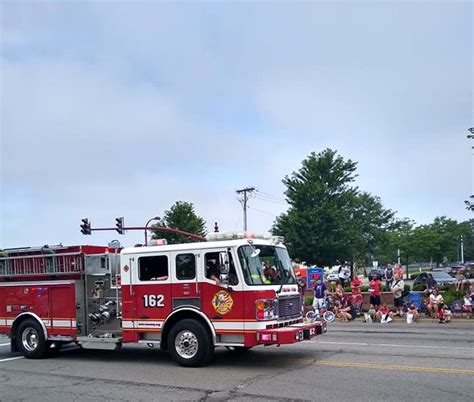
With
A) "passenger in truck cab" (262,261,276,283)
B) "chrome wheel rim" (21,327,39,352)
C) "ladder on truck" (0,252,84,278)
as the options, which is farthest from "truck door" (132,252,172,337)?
"chrome wheel rim" (21,327,39,352)

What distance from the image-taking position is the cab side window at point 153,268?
1098 centimetres

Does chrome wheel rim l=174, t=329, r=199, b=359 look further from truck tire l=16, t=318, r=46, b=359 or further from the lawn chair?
the lawn chair

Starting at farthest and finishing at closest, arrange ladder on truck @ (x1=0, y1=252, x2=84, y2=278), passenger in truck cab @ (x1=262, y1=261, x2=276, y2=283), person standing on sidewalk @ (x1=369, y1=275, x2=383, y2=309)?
person standing on sidewalk @ (x1=369, y1=275, x2=383, y2=309) < ladder on truck @ (x1=0, y1=252, x2=84, y2=278) < passenger in truck cab @ (x1=262, y1=261, x2=276, y2=283)

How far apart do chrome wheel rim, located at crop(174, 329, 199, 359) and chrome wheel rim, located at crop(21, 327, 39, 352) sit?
13.0 ft

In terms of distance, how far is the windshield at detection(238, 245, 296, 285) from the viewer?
401 inches

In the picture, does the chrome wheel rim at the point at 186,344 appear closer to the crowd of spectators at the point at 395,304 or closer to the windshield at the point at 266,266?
the windshield at the point at 266,266

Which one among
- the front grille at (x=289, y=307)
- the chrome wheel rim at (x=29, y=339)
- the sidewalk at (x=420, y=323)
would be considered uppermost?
the front grille at (x=289, y=307)

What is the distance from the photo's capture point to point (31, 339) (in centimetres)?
1269

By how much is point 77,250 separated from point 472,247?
4056 inches

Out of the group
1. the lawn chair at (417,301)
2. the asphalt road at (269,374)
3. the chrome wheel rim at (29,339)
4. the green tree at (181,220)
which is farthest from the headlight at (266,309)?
the green tree at (181,220)

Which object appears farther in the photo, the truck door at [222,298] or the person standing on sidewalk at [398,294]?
the person standing on sidewalk at [398,294]

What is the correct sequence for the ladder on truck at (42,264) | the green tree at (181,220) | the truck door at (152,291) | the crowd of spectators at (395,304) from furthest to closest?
the green tree at (181,220) < the crowd of spectators at (395,304) < the ladder on truck at (42,264) < the truck door at (152,291)

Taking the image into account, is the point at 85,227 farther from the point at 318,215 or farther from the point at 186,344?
the point at 186,344

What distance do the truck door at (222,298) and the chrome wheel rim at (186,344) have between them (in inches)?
19.5
